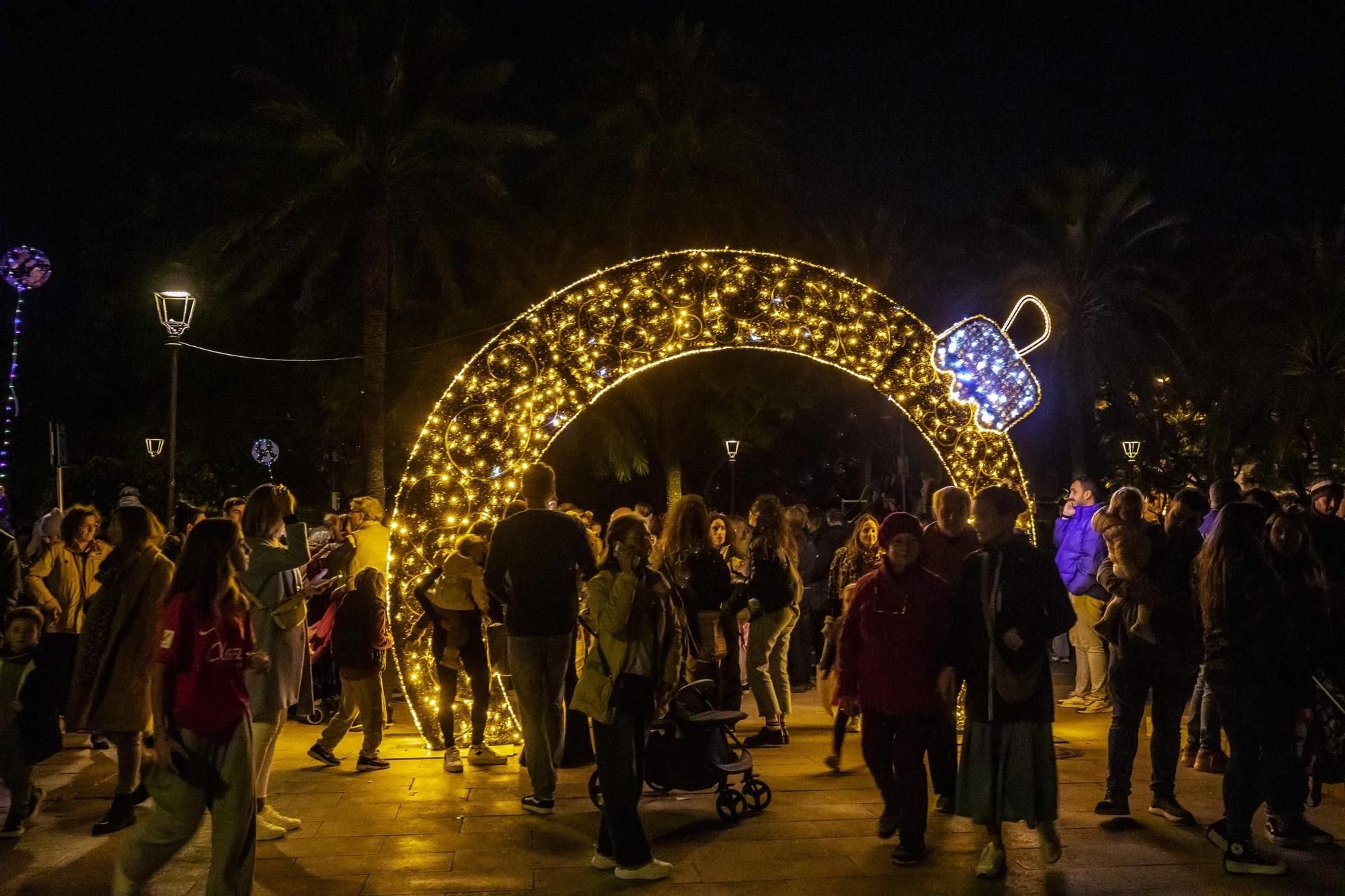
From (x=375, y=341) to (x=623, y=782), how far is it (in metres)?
17.5

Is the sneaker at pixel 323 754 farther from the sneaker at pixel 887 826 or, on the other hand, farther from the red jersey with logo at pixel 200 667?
the sneaker at pixel 887 826

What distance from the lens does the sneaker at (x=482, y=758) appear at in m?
8.56

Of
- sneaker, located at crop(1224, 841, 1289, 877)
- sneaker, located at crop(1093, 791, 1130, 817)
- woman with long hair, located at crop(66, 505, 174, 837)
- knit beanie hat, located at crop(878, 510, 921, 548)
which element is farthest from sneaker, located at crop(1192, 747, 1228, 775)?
Answer: woman with long hair, located at crop(66, 505, 174, 837)

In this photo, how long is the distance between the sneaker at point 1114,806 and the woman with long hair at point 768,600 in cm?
283

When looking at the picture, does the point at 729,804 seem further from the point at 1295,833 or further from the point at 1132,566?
the point at 1295,833

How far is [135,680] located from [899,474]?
34904mm

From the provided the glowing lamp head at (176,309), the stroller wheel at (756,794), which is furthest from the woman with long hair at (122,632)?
the glowing lamp head at (176,309)

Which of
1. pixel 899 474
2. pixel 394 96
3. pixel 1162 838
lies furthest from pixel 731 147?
pixel 1162 838

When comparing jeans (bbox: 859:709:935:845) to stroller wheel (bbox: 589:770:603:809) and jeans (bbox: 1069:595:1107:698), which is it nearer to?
stroller wheel (bbox: 589:770:603:809)

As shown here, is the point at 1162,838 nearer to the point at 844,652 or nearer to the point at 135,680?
the point at 844,652

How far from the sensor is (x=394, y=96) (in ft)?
70.2

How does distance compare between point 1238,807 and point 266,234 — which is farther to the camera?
point 266,234

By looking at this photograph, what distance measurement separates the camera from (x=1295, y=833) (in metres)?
6.25

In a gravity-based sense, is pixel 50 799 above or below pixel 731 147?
below
